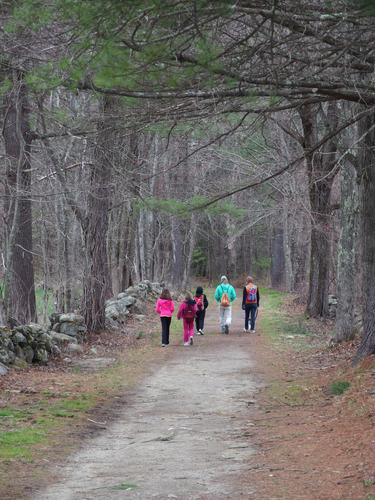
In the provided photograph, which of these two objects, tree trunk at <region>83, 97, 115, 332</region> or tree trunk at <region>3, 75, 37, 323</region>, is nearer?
tree trunk at <region>3, 75, 37, 323</region>

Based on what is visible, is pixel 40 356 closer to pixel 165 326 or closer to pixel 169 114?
pixel 165 326

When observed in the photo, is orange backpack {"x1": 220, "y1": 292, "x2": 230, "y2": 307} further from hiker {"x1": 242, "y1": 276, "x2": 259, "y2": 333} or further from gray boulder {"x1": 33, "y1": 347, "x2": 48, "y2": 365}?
gray boulder {"x1": 33, "y1": 347, "x2": 48, "y2": 365}

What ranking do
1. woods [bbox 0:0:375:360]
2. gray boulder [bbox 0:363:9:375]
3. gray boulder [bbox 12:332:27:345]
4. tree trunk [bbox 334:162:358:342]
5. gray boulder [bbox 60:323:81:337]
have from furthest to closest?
gray boulder [bbox 60:323:81:337] → tree trunk [bbox 334:162:358:342] → gray boulder [bbox 12:332:27:345] → gray boulder [bbox 0:363:9:375] → woods [bbox 0:0:375:360]

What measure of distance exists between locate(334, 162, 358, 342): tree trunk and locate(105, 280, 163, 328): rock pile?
6.67 m

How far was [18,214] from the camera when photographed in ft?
51.7

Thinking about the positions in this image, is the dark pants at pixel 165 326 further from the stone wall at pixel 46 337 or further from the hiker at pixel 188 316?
the stone wall at pixel 46 337

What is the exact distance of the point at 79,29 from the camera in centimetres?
750

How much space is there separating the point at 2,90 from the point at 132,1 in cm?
595

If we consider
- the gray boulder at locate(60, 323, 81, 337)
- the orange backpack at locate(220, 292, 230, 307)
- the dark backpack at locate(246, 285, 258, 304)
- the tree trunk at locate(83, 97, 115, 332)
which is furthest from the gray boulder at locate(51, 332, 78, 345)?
the dark backpack at locate(246, 285, 258, 304)

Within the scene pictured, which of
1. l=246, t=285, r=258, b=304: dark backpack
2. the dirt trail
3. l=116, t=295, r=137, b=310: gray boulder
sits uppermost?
l=246, t=285, r=258, b=304: dark backpack

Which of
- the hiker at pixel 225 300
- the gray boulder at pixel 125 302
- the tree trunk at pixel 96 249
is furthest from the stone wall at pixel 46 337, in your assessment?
the hiker at pixel 225 300

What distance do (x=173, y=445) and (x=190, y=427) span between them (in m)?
1.01

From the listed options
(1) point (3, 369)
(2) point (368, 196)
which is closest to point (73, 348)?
(1) point (3, 369)

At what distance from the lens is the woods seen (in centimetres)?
779
